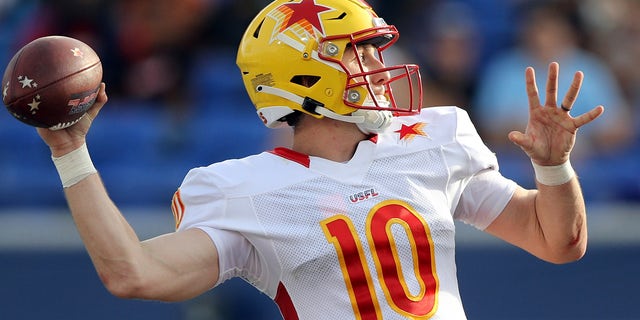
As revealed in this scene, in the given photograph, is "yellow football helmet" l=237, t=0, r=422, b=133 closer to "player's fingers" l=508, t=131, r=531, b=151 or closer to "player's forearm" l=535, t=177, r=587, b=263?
"player's fingers" l=508, t=131, r=531, b=151

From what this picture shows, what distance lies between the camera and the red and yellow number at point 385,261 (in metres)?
3.29

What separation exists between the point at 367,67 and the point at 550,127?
59 centimetres

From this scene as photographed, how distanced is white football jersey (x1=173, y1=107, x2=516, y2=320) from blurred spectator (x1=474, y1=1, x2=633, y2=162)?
3.24 m

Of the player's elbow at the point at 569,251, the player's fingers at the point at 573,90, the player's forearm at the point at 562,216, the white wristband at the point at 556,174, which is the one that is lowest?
the player's elbow at the point at 569,251

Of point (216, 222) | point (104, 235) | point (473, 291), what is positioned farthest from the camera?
point (473, 291)

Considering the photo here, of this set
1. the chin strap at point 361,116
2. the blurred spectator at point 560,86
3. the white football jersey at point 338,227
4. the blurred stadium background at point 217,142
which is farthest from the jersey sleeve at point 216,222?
the blurred spectator at point 560,86

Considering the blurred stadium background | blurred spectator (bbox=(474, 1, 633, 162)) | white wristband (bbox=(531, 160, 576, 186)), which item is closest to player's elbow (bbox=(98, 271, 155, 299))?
white wristband (bbox=(531, 160, 576, 186))

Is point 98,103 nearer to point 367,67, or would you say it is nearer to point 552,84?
point 367,67

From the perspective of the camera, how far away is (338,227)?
332 cm

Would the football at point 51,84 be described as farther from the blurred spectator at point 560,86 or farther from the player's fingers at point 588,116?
the blurred spectator at point 560,86

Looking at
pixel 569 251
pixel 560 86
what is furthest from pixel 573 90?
pixel 560 86

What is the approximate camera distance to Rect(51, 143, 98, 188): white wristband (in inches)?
120

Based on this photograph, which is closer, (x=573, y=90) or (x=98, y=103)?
(x=98, y=103)

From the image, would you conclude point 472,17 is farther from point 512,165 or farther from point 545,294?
point 545,294
